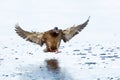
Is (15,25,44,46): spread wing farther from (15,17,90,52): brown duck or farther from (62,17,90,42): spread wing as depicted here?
(62,17,90,42): spread wing

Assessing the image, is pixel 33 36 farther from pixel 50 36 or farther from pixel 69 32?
pixel 69 32

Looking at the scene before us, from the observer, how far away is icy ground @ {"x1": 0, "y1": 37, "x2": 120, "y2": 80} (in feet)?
46.8

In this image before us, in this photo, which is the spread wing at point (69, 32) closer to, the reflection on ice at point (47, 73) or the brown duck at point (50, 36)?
the brown duck at point (50, 36)

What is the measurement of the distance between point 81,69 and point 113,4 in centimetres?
1431


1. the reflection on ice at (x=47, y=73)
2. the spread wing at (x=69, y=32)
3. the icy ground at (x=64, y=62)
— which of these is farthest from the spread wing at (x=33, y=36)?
the reflection on ice at (x=47, y=73)

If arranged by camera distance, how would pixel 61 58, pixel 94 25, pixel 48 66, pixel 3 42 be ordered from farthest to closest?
pixel 94 25 < pixel 3 42 < pixel 61 58 < pixel 48 66

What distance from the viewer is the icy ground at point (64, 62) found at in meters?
14.3

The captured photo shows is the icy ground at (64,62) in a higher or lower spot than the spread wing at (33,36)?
lower

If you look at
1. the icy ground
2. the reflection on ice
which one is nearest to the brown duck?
the icy ground

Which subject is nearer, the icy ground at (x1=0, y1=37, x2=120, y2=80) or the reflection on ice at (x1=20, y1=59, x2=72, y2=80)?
the reflection on ice at (x1=20, y1=59, x2=72, y2=80)

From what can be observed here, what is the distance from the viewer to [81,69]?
15.2 meters

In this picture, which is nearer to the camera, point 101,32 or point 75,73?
point 75,73

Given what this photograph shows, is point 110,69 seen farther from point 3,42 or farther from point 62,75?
point 3,42

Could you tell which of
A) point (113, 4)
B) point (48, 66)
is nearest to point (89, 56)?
point (48, 66)
